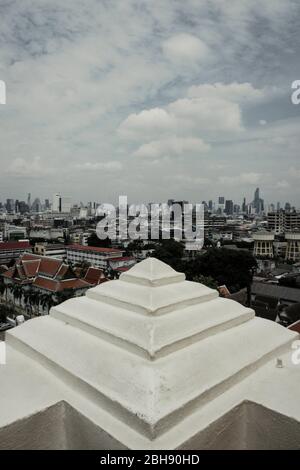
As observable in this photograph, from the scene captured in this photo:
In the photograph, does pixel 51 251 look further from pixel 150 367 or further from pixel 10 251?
pixel 150 367

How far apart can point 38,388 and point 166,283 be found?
2.46 m

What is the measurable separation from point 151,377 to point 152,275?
1.93 meters

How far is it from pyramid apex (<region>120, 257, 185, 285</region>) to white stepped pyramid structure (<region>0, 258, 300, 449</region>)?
1.3 inches

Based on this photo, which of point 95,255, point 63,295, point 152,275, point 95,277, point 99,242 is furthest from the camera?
point 99,242

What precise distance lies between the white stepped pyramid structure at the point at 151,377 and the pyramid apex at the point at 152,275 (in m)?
0.03

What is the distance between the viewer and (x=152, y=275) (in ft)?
18.9

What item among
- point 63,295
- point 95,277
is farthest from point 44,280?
point 95,277

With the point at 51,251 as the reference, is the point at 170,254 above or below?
above

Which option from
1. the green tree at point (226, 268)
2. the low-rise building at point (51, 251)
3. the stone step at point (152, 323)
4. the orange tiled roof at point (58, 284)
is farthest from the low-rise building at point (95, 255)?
the stone step at point (152, 323)

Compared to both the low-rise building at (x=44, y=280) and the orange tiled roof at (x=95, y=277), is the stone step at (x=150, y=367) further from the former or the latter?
the orange tiled roof at (x=95, y=277)
